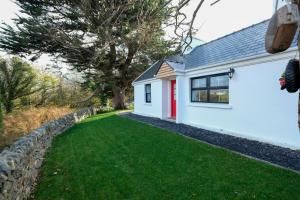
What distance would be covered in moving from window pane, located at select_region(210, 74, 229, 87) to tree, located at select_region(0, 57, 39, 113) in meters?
13.1

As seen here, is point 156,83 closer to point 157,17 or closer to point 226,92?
point 226,92

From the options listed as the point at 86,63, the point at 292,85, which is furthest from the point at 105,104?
the point at 292,85

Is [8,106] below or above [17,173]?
above

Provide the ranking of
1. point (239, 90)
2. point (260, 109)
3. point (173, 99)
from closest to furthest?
1. point (260, 109)
2. point (239, 90)
3. point (173, 99)

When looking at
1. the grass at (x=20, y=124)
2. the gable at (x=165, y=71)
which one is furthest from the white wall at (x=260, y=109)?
the grass at (x=20, y=124)

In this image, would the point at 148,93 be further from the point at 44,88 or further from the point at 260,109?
the point at 260,109

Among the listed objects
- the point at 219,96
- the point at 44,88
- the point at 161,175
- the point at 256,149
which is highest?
the point at 44,88

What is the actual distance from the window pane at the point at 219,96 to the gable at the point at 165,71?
2846 millimetres

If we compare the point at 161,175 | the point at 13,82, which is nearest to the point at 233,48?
the point at 161,175

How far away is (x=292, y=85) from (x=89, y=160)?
18.3 feet

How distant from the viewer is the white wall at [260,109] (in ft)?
20.8

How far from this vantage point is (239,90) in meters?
7.98

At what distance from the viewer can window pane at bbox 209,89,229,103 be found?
28.8 feet

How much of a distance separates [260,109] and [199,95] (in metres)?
3.49
